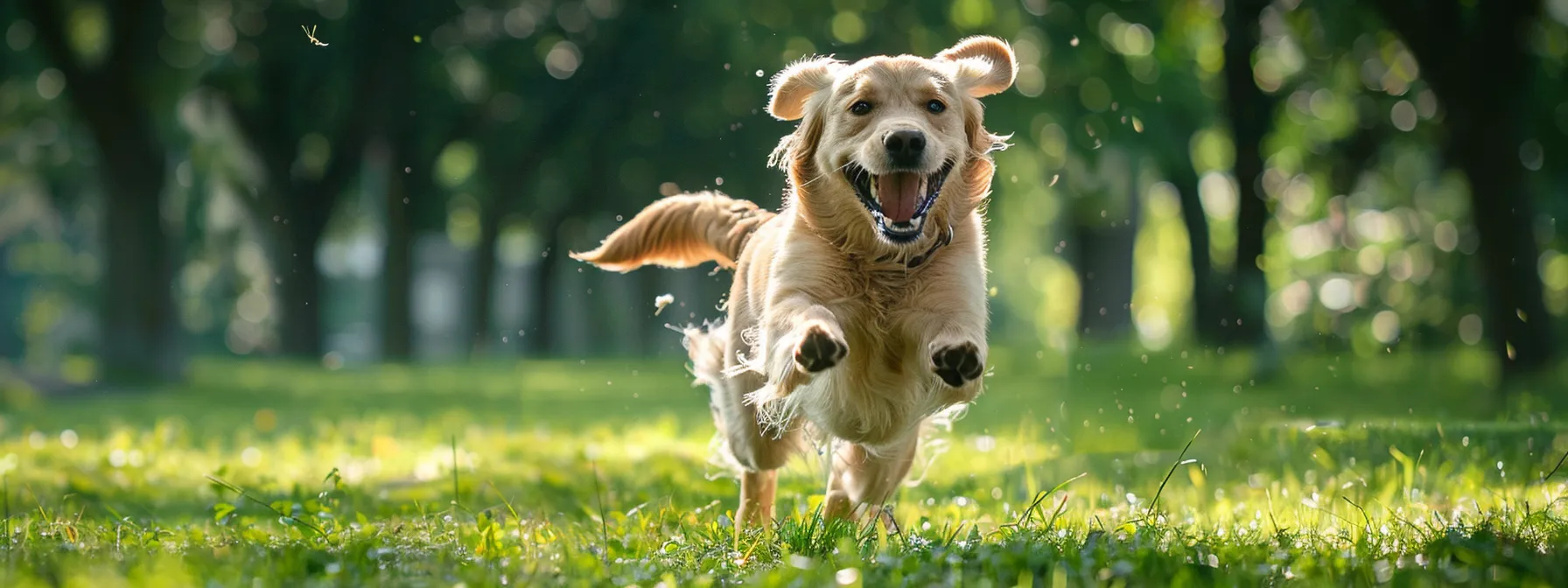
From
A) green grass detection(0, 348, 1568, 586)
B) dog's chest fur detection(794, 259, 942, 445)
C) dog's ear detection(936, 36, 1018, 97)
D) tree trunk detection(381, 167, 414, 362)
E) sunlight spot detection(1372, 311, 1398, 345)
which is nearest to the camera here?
green grass detection(0, 348, 1568, 586)

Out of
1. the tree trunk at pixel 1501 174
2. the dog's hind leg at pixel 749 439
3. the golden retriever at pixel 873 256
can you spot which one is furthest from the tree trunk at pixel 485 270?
the golden retriever at pixel 873 256

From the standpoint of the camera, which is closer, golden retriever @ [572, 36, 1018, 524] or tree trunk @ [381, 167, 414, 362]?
golden retriever @ [572, 36, 1018, 524]

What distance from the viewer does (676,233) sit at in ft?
23.2

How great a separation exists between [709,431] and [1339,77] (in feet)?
41.6

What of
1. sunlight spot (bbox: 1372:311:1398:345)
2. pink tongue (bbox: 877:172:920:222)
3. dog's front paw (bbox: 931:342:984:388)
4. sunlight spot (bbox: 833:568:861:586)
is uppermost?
pink tongue (bbox: 877:172:920:222)

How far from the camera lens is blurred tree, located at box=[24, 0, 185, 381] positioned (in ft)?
61.2

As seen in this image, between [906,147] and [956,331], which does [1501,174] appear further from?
[956,331]

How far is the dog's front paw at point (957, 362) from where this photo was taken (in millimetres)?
4562

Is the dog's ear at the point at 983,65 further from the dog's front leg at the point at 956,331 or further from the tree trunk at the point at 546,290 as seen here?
the tree trunk at the point at 546,290

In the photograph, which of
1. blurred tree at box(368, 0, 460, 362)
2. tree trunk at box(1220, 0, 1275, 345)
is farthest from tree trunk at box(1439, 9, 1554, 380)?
blurred tree at box(368, 0, 460, 362)

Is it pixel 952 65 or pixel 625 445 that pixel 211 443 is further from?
pixel 952 65

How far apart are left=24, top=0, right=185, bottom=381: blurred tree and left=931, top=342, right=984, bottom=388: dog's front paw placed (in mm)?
17036

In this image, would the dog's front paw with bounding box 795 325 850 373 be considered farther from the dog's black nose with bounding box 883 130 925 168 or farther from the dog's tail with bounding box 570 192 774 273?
the dog's tail with bounding box 570 192 774 273

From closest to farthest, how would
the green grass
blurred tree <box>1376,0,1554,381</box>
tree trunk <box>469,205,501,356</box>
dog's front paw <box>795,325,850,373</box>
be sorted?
the green grass → dog's front paw <box>795,325,850,373</box> → blurred tree <box>1376,0,1554,381</box> → tree trunk <box>469,205,501,356</box>
